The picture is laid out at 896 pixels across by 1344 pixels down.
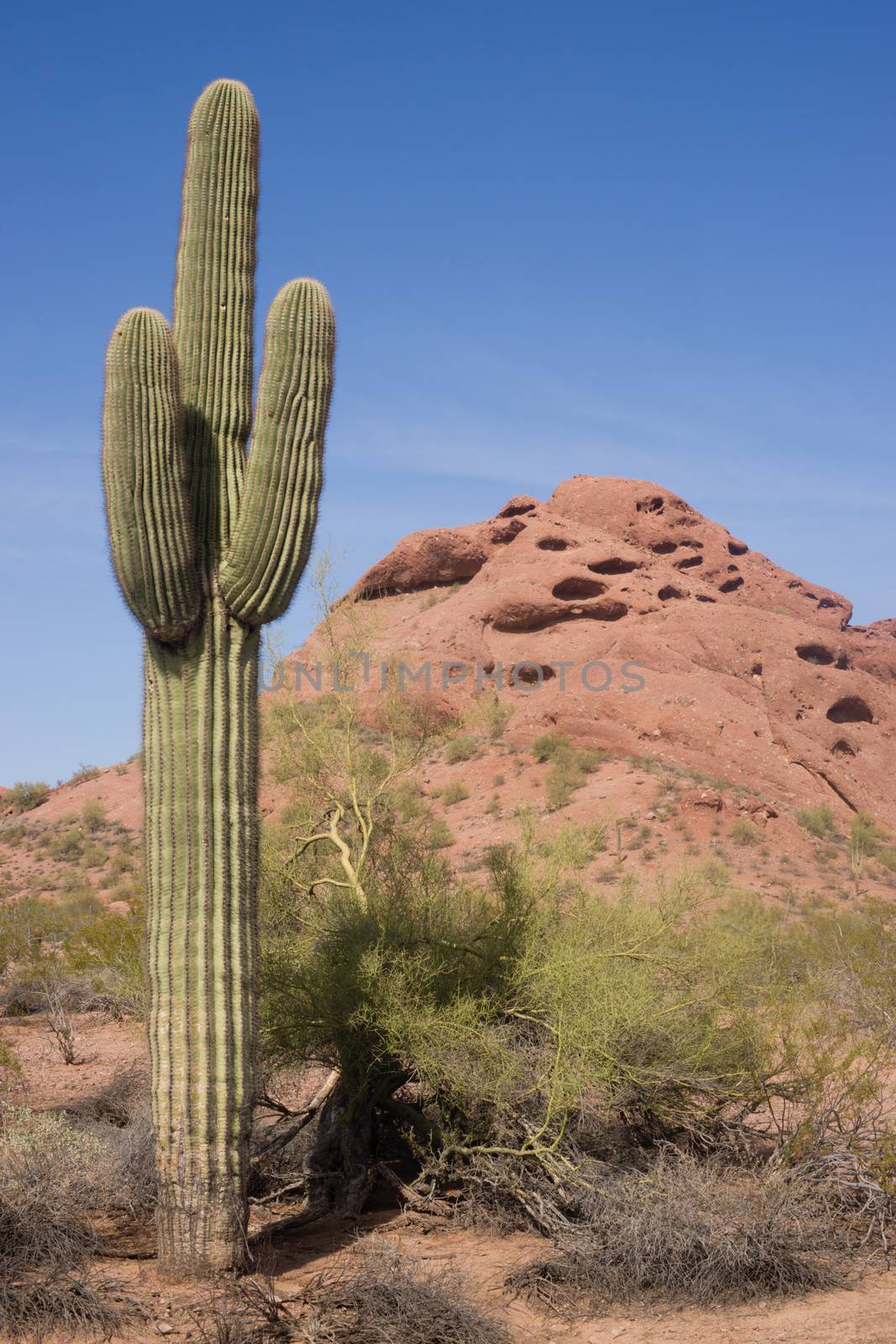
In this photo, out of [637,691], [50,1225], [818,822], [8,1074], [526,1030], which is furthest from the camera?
[637,691]

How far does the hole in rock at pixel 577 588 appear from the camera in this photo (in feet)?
108

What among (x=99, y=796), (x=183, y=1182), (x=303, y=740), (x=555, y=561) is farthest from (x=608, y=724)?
(x=183, y=1182)

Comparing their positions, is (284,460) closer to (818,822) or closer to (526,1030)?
(526,1030)

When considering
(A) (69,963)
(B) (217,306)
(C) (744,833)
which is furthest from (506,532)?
(B) (217,306)

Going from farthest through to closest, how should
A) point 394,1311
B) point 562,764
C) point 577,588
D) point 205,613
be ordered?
1. point 577,588
2. point 562,764
3. point 205,613
4. point 394,1311

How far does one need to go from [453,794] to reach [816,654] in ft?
51.4

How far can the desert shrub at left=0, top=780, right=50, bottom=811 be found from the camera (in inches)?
1270

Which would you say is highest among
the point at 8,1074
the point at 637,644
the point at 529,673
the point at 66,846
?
the point at 637,644

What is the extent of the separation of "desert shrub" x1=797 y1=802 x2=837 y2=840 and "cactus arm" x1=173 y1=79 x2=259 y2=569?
21.3m

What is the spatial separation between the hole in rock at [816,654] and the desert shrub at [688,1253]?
30.1m

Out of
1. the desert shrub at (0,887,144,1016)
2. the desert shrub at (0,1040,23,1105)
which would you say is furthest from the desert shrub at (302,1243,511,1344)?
the desert shrub at (0,887,144,1016)

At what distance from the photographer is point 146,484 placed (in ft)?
17.7

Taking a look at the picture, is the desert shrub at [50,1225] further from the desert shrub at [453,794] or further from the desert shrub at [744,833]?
the desert shrub at [453,794]

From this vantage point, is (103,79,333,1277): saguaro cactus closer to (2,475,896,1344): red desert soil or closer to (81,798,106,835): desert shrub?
(2,475,896,1344): red desert soil
